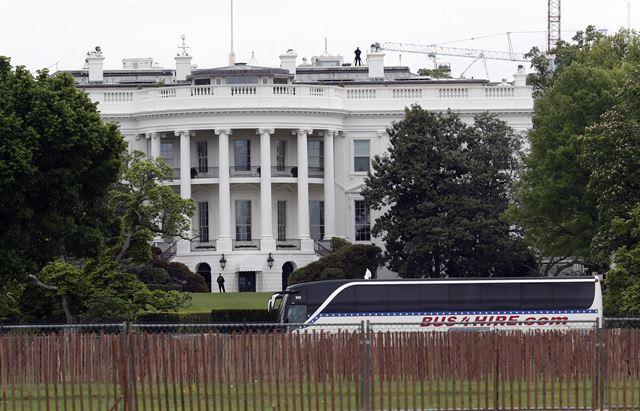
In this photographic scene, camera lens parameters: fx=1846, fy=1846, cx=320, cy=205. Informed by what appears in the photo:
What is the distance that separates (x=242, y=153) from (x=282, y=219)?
4.33 metres

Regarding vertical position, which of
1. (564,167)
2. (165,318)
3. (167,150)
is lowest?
(165,318)

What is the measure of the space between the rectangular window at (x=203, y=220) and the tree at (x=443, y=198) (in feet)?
44.5

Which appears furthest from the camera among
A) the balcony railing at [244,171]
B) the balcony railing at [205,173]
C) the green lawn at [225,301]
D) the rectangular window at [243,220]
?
the rectangular window at [243,220]

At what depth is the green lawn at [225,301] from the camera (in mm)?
77300

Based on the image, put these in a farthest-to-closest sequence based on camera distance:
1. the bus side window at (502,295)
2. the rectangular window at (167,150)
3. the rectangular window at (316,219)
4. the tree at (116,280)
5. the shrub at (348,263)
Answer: the rectangular window at (167,150) → the rectangular window at (316,219) → the shrub at (348,263) → the tree at (116,280) → the bus side window at (502,295)

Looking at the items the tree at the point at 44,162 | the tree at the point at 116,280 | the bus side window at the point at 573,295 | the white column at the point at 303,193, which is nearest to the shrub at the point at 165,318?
the tree at the point at 116,280

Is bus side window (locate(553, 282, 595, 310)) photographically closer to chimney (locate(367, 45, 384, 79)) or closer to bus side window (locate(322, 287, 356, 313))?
bus side window (locate(322, 287, 356, 313))

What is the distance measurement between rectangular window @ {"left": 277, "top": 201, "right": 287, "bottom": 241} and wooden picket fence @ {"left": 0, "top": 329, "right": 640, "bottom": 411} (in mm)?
69119

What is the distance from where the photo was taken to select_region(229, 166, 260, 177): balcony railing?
332 feet

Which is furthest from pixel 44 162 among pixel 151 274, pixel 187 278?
pixel 187 278

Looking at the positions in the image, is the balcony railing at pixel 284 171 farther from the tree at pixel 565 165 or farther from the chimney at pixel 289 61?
the tree at pixel 565 165

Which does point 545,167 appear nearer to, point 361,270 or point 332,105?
point 361,270

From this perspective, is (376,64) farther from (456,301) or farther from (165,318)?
(456,301)

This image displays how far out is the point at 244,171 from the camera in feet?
333
